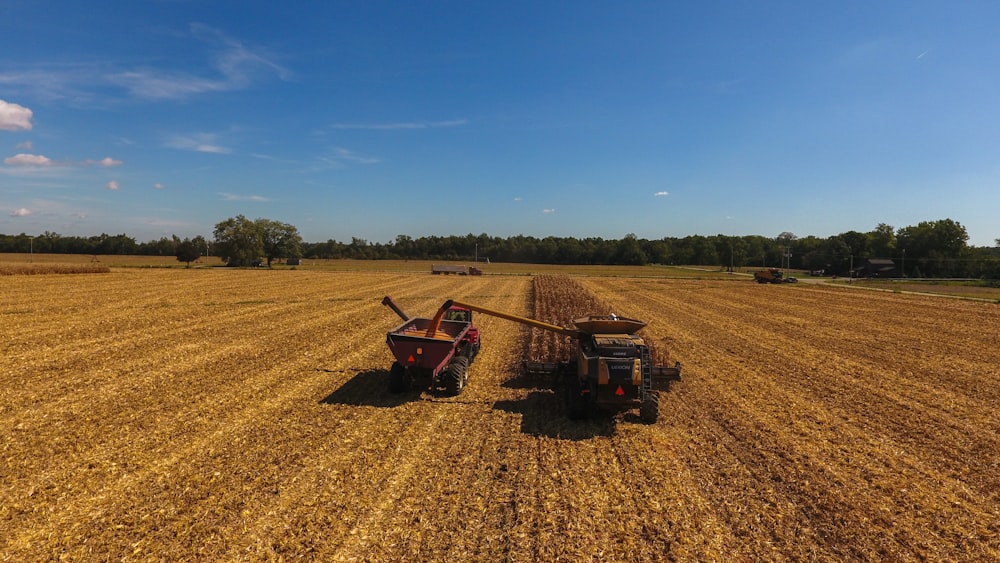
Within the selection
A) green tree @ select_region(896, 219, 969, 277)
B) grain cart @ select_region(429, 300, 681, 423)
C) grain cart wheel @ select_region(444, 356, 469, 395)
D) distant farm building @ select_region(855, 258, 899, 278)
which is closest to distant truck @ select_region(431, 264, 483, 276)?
grain cart wheel @ select_region(444, 356, 469, 395)

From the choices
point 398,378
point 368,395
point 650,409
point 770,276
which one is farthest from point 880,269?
point 368,395

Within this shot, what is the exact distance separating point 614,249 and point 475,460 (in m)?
150

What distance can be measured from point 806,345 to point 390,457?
55.2 feet

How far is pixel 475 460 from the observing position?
7.55 m

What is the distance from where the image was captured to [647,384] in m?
9.03

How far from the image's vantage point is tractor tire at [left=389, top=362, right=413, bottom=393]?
35.2 feet

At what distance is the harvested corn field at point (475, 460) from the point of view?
5480 mm

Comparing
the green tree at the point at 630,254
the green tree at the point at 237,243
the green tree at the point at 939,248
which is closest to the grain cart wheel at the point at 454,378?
the green tree at the point at 237,243

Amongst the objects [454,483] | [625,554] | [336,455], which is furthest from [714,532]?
[336,455]

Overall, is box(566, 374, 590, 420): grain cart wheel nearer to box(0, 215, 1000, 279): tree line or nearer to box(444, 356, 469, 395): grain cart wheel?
box(444, 356, 469, 395): grain cart wheel

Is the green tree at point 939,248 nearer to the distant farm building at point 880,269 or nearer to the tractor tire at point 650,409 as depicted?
the distant farm building at point 880,269

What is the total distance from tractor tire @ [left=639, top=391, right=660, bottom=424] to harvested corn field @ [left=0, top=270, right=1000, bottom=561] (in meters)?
0.22

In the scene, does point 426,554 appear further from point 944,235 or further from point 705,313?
point 944,235

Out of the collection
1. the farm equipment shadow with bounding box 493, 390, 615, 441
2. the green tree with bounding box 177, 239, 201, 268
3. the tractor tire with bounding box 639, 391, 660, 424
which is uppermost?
the green tree with bounding box 177, 239, 201, 268
